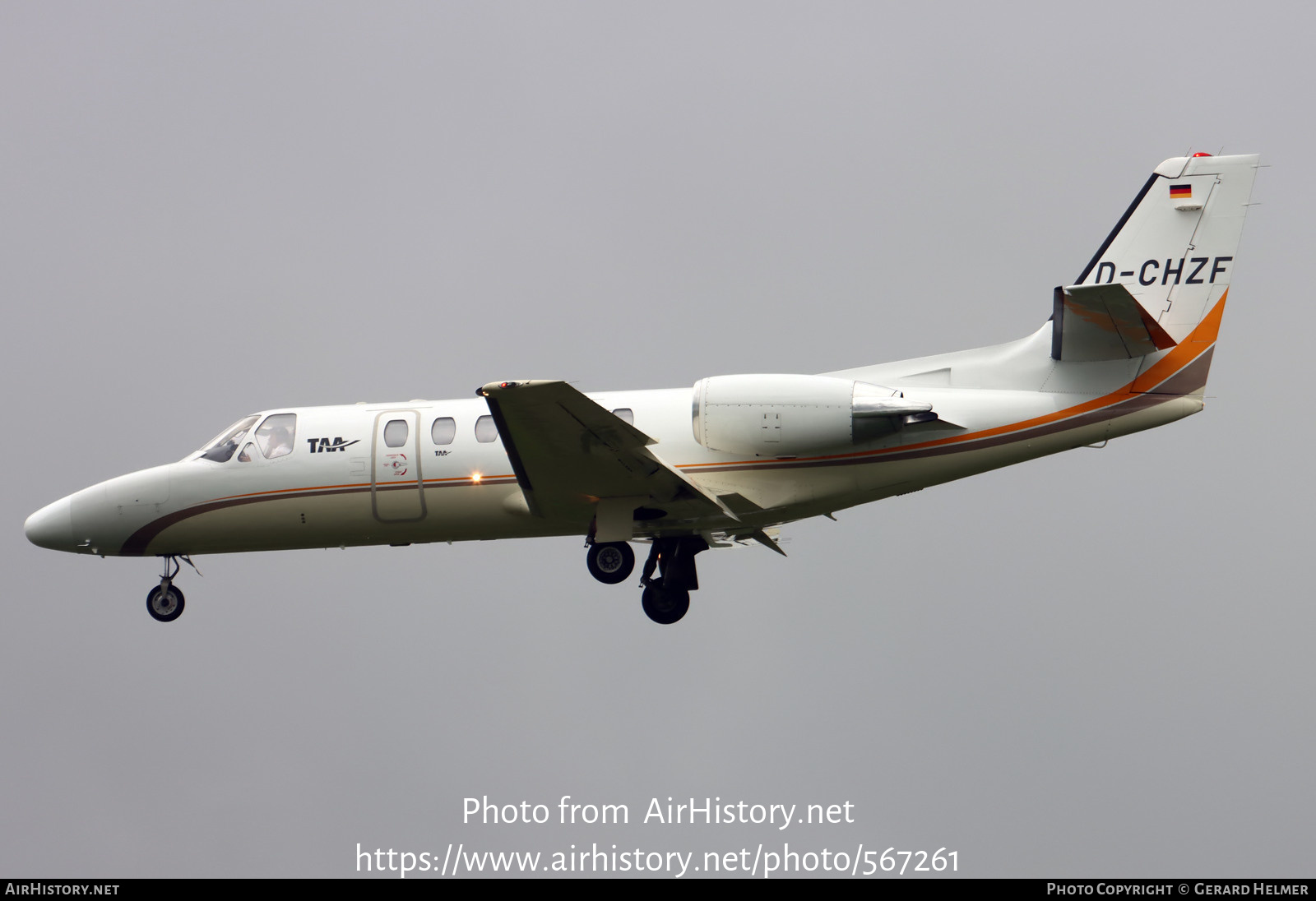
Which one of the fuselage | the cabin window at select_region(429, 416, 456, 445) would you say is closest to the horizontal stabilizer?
the fuselage

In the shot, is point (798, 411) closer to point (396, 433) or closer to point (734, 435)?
point (734, 435)

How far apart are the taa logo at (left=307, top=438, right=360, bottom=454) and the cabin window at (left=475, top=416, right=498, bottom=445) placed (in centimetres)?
183

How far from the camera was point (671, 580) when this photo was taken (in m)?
21.8

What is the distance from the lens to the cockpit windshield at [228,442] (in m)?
22.0

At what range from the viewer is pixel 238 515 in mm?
21766

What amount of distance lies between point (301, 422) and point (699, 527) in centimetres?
603

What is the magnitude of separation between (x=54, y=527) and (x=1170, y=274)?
16.6m

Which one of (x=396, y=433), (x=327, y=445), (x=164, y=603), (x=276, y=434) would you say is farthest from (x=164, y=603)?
(x=396, y=433)

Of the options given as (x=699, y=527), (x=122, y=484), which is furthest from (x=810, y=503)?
(x=122, y=484)

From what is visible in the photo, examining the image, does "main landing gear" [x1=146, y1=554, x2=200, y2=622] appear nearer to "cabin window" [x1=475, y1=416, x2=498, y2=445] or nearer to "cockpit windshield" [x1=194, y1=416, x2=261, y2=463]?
"cockpit windshield" [x1=194, y1=416, x2=261, y2=463]

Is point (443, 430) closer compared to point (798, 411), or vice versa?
point (798, 411)

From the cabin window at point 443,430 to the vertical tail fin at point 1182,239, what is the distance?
895 cm

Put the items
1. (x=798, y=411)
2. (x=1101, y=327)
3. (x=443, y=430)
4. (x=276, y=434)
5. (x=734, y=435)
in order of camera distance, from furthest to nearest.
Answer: (x=276, y=434) → (x=443, y=430) → (x=734, y=435) → (x=798, y=411) → (x=1101, y=327)

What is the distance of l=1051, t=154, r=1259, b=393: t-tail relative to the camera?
19.0m
